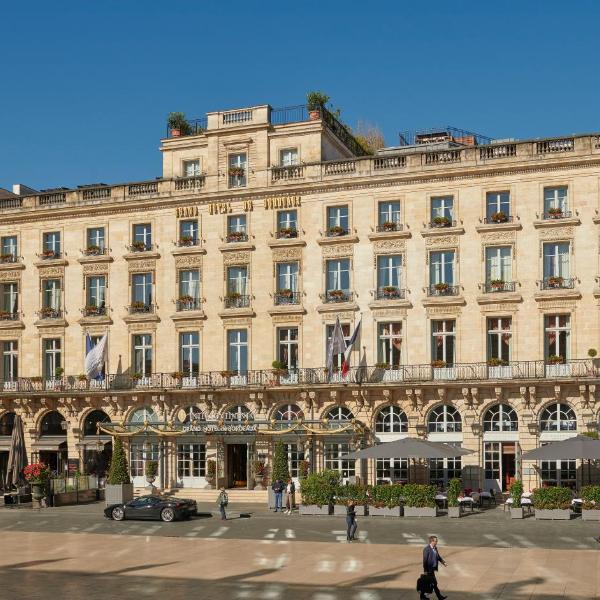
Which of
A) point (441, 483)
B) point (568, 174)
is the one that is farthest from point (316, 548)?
point (568, 174)

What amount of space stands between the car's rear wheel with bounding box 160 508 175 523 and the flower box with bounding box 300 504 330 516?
5.76 m

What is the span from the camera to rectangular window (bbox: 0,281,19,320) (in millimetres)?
60625

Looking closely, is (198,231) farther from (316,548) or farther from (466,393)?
(316,548)

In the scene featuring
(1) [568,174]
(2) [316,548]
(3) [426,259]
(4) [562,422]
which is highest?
(1) [568,174]

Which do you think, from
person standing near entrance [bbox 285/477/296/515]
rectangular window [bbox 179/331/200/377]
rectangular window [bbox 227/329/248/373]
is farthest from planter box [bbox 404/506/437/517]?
rectangular window [bbox 179/331/200/377]

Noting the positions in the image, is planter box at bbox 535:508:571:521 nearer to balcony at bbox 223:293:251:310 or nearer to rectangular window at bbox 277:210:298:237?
balcony at bbox 223:293:251:310

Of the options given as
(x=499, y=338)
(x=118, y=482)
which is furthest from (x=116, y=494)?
(x=499, y=338)

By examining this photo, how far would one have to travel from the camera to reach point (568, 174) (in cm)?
5012

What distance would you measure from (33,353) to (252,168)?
1693 centimetres

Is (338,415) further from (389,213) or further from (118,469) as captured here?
(118,469)

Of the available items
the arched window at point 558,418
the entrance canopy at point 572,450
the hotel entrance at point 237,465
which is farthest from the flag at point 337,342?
the entrance canopy at point 572,450

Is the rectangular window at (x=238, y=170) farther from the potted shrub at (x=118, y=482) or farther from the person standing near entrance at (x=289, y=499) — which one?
the person standing near entrance at (x=289, y=499)

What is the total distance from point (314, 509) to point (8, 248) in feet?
90.1

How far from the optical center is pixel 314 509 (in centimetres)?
4462
